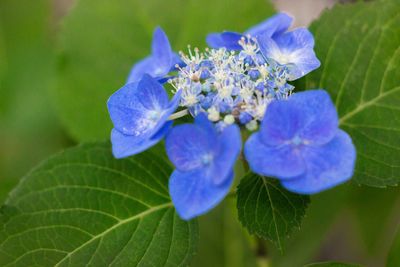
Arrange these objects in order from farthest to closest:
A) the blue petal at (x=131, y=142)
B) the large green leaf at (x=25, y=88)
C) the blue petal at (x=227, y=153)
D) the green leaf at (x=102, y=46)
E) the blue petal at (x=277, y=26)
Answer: the large green leaf at (x=25, y=88) → the green leaf at (x=102, y=46) → the blue petal at (x=277, y=26) → the blue petal at (x=131, y=142) → the blue petal at (x=227, y=153)

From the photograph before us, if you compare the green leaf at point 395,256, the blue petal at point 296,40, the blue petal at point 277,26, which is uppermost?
the blue petal at point 277,26

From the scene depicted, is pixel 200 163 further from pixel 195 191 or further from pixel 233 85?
pixel 233 85

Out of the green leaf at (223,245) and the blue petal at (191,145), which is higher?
the blue petal at (191,145)

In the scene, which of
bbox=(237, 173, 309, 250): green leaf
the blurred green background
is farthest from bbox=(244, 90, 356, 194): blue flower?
the blurred green background

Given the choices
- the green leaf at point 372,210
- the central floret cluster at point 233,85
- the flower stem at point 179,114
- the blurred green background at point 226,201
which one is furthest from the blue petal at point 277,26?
the green leaf at point 372,210

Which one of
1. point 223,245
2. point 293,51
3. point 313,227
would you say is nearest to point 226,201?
point 223,245

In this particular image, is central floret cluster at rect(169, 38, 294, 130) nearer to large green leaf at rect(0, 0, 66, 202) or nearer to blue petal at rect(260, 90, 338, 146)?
blue petal at rect(260, 90, 338, 146)

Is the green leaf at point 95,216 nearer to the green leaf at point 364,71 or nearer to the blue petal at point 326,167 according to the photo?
the blue petal at point 326,167
